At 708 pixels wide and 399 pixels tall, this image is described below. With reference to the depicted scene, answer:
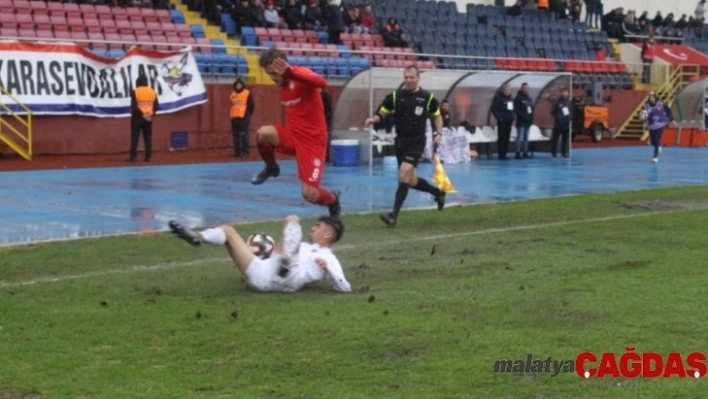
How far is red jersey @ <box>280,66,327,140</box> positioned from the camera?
12898 millimetres

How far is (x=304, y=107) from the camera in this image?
13273 mm

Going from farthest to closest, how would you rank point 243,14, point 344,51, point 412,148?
1. point 344,51
2. point 243,14
3. point 412,148

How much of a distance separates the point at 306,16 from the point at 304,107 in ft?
80.3

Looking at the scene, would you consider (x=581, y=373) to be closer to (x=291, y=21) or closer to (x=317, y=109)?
(x=317, y=109)

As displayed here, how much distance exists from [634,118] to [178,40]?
1959cm

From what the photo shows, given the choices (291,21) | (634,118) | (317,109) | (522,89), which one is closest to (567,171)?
(522,89)

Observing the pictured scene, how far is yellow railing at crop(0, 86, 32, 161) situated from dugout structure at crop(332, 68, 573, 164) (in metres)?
7.34

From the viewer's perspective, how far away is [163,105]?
100 feet

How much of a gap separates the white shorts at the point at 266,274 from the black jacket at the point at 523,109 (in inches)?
899

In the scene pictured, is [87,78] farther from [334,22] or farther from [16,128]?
[334,22]

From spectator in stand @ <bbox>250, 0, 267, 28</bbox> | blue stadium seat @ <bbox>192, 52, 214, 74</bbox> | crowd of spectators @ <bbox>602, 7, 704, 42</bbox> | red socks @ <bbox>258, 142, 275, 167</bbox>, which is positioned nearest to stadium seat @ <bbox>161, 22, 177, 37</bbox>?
blue stadium seat @ <bbox>192, 52, 214, 74</bbox>

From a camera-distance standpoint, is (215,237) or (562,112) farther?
(562,112)

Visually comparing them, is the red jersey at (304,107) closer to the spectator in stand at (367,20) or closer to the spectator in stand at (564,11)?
the spectator in stand at (367,20)

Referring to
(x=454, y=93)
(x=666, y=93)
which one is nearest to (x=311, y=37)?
(x=454, y=93)
